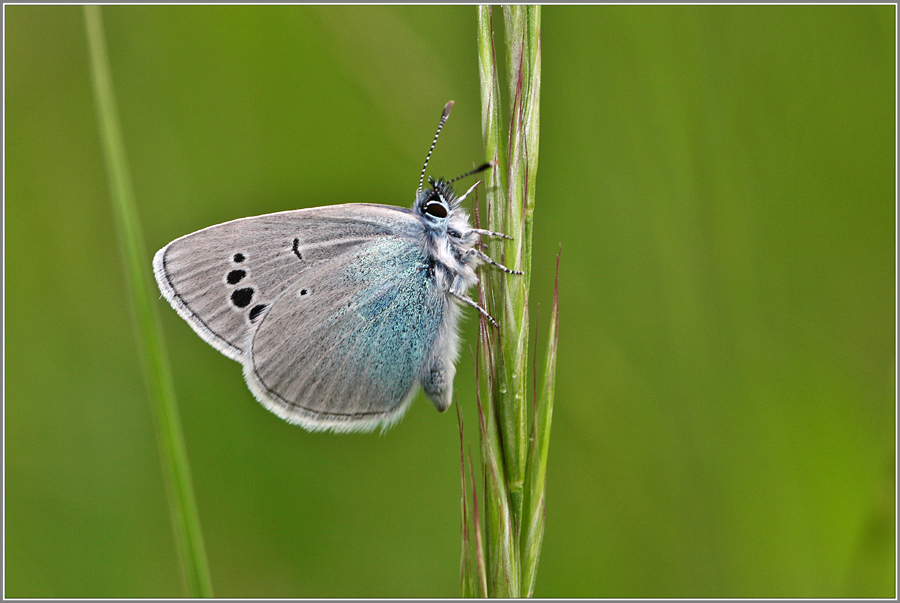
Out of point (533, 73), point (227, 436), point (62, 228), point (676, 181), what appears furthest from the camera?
point (62, 228)

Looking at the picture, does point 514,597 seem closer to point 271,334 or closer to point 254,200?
point 271,334


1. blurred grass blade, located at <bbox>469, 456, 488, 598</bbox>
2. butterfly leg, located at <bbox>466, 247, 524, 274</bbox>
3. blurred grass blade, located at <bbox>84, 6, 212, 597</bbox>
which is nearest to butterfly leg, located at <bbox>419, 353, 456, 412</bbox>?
butterfly leg, located at <bbox>466, 247, 524, 274</bbox>

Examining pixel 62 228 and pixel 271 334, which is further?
pixel 62 228

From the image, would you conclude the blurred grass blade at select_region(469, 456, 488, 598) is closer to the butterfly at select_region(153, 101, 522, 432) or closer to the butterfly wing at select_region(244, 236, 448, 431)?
the butterfly at select_region(153, 101, 522, 432)

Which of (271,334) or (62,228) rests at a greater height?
(62,228)

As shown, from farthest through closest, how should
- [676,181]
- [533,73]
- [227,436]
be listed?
[227,436] → [676,181] → [533,73]

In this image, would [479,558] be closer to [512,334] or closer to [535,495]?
[535,495]

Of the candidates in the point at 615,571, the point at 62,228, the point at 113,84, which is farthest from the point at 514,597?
the point at 113,84
